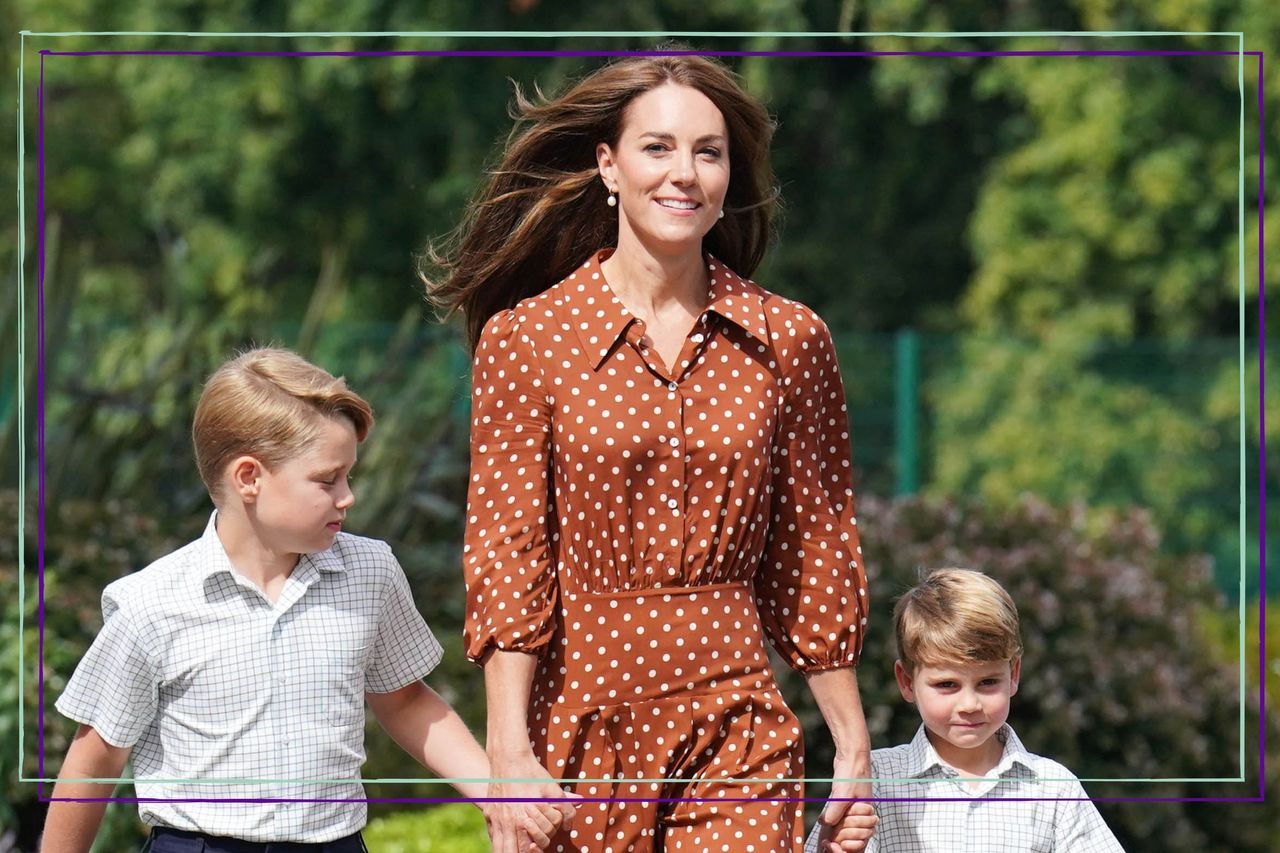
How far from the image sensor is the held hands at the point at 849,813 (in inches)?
130

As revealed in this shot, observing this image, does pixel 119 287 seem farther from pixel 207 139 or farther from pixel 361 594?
pixel 361 594

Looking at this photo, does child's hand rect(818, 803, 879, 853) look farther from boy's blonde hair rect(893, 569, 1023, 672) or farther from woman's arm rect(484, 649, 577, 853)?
woman's arm rect(484, 649, 577, 853)

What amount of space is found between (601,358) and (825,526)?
1.59 ft

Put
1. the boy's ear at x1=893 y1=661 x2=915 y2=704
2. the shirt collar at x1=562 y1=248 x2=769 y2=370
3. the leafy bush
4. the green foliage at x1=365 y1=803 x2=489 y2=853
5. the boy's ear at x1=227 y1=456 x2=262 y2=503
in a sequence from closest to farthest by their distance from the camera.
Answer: the shirt collar at x1=562 y1=248 x2=769 y2=370, the boy's ear at x1=227 y1=456 x2=262 y2=503, the boy's ear at x1=893 y1=661 x2=915 y2=704, the green foliage at x1=365 y1=803 x2=489 y2=853, the leafy bush

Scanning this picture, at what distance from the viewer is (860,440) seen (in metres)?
11.9

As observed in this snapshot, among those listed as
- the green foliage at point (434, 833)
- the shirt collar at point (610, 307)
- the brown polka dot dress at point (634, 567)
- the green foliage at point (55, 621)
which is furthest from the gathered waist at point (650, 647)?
the green foliage at point (434, 833)

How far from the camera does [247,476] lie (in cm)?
336

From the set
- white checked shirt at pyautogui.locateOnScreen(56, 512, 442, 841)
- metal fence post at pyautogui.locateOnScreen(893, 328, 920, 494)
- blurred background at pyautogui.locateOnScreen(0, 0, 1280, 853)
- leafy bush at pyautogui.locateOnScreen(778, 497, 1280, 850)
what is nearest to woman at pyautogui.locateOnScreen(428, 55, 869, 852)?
white checked shirt at pyautogui.locateOnScreen(56, 512, 442, 841)

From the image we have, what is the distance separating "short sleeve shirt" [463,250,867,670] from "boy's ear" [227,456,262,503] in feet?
1.23

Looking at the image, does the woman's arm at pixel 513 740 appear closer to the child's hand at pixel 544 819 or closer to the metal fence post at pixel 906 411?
the child's hand at pixel 544 819

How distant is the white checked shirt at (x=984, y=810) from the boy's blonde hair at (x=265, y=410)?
1.08 metres

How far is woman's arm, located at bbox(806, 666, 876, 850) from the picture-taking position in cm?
330

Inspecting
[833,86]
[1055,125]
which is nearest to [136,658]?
[1055,125]

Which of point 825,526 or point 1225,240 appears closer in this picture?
point 825,526
